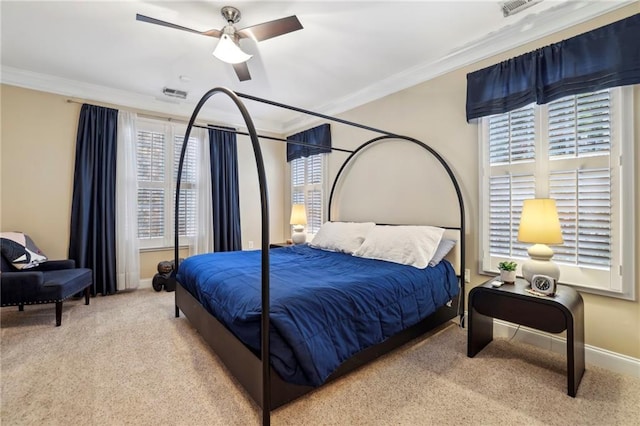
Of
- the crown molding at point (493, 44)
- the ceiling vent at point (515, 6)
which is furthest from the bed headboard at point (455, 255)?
the ceiling vent at point (515, 6)

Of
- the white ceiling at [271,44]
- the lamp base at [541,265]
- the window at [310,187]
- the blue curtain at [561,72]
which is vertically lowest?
the lamp base at [541,265]

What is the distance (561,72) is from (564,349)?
2.14m

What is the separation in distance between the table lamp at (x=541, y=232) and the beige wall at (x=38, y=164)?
492 centimetres

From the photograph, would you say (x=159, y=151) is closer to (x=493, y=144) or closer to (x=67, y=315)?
(x=67, y=315)

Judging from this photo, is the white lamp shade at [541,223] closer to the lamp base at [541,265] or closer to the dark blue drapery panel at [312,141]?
the lamp base at [541,265]

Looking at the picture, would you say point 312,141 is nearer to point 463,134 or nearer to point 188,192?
point 188,192

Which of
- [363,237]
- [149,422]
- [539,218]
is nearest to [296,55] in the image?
[363,237]

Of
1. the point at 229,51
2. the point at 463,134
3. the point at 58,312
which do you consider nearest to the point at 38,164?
the point at 58,312

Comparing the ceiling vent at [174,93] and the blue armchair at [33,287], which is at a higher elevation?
the ceiling vent at [174,93]

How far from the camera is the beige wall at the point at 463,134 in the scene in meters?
2.02

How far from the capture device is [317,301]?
5.57 ft

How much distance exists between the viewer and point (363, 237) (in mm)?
3252

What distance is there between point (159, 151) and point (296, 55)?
8.50 ft

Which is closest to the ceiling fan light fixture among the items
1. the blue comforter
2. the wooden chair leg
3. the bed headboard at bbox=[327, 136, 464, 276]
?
the blue comforter
